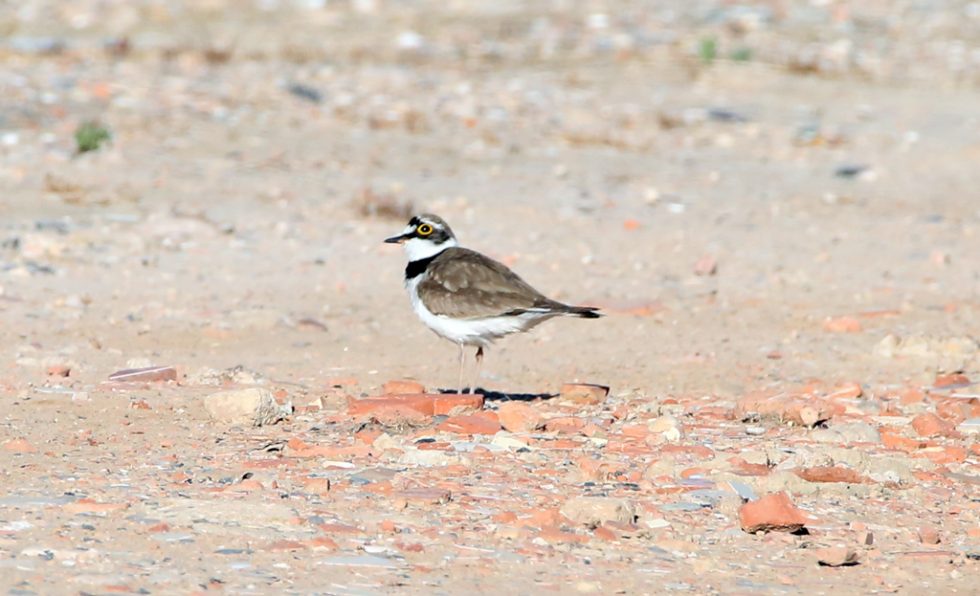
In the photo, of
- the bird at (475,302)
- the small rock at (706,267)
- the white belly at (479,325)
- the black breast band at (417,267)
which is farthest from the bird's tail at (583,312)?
the small rock at (706,267)

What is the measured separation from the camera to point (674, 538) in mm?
5910

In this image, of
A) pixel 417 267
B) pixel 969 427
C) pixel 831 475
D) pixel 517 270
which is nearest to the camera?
pixel 831 475

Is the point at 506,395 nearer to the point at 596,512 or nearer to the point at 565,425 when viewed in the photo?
the point at 565,425

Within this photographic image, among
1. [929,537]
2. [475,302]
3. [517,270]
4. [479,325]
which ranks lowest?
[517,270]

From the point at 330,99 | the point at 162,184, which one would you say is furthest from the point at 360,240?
the point at 330,99

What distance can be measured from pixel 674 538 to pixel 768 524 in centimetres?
34

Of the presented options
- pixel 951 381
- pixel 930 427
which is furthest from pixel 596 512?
pixel 951 381

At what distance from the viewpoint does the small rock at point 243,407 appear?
7.31 metres

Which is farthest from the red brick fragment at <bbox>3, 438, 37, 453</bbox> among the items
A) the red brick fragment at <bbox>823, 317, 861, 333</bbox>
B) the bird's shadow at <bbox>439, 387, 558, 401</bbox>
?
the red brick fragment at <bbox>823, 317, 861, 333</bbox>

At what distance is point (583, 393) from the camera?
8070 mm

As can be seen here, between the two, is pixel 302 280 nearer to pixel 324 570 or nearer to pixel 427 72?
pixel 324 570

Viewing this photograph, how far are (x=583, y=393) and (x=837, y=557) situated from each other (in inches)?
98.9

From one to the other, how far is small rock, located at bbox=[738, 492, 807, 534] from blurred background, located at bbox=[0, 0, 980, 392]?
2708mm

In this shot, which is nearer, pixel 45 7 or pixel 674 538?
pixel 674 538
